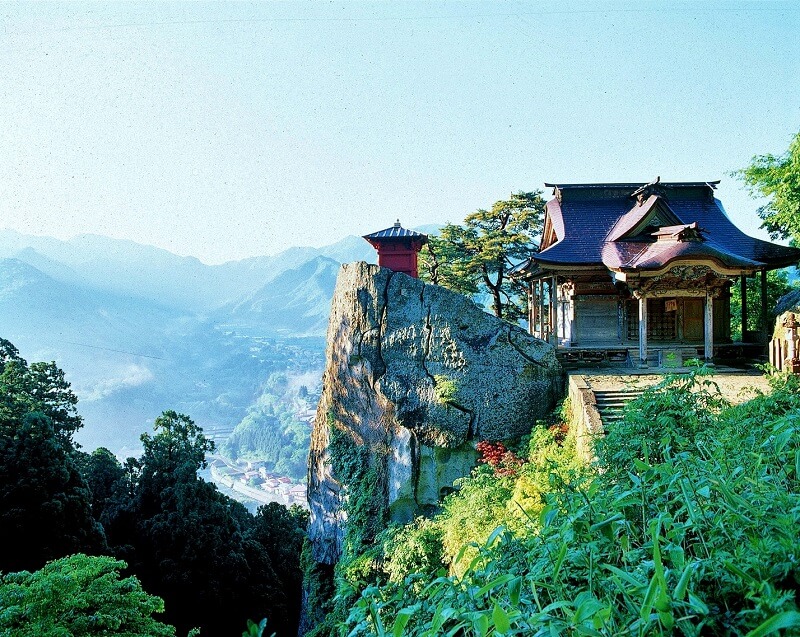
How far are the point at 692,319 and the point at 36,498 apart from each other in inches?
782

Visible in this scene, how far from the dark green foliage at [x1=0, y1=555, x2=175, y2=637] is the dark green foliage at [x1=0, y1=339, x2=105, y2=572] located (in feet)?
20.8

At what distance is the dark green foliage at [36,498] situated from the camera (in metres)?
13.6

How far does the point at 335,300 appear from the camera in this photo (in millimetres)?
15719

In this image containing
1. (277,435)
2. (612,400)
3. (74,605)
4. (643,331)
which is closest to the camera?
(74,605)

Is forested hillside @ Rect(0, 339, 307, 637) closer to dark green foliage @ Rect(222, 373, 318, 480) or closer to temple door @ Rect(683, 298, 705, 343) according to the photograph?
temple door @ Rect(683, 298, 705, 343)

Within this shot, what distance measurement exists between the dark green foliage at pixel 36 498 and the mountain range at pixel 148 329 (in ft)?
331

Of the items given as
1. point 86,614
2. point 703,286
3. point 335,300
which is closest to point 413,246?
point 335,300

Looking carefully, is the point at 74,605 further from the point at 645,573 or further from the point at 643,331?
the point at 643,331

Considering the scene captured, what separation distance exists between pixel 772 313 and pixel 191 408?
120 m

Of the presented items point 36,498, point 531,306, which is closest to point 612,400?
point 531,306

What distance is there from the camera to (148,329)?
145875 mm

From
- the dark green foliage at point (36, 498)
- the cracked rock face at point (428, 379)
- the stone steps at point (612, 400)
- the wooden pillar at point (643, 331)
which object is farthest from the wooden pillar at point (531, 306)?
the dark green foliage at point (36, 498)

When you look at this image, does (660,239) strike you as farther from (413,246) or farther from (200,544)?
(200,544)

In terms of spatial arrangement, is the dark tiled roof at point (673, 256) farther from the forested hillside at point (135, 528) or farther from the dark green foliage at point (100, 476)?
the dark green foliage at point (100, 476)
